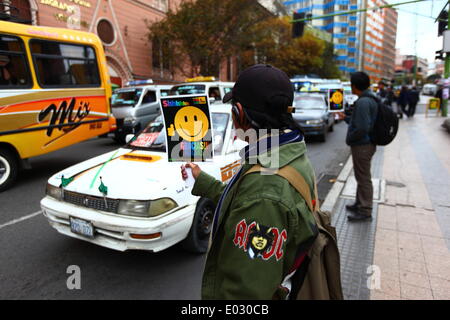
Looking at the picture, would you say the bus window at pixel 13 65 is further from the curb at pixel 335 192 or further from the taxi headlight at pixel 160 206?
the curb at pixel 335 192

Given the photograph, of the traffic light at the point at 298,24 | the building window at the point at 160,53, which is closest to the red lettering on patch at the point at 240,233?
the traffic light at the point at 298,24

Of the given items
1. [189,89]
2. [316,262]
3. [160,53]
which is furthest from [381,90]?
[316,262]

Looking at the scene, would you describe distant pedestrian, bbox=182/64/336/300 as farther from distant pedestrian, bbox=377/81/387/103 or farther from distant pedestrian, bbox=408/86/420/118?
distant pedestrian, bbox=408/86/420/118

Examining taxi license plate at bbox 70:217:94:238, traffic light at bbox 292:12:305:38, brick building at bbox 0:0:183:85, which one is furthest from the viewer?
traffic light at bbox 292:12:305:38

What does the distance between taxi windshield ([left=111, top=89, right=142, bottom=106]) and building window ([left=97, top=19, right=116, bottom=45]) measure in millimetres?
7351

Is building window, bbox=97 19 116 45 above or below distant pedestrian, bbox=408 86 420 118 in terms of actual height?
above

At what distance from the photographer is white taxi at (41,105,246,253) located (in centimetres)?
304

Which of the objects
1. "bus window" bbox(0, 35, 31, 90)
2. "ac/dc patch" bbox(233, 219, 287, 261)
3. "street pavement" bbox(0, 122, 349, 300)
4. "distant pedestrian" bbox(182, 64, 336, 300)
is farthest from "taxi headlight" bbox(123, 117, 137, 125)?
"ac/dc patch" bbox(233, 219, 287, 261)

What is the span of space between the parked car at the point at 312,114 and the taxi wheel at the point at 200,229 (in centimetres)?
729

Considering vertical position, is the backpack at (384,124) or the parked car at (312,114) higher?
the backpack at (384,124)

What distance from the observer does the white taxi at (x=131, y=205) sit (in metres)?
3.04

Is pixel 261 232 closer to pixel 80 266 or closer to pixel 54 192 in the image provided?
pixel 80 266

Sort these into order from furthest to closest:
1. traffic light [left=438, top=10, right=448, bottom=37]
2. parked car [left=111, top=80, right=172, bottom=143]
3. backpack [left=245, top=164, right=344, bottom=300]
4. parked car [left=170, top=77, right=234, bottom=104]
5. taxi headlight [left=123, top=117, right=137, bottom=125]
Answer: traffic light [left=438, top=10, right=448, bottom=37], parked car [left=170, top=77, right=234, bottom=104], parked car [left=111, top=80, right=172, bottom=143], taxi headlight [left=123, top=117, right=137, bottom=125], backpack [left=245, top=164, right=344, bottom=300]
